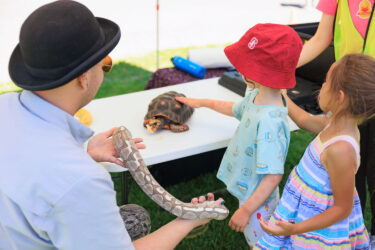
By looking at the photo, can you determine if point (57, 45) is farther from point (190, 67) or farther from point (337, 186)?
point (190, 67)

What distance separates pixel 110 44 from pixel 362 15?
1843 millimetres

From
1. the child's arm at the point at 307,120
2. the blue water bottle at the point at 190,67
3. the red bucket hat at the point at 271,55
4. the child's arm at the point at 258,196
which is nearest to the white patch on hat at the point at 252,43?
the red bucket hat at the point at 271,55

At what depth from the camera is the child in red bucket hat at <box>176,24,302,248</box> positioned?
2.04 metres

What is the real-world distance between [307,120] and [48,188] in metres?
1.78

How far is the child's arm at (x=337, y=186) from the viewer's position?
1748mm

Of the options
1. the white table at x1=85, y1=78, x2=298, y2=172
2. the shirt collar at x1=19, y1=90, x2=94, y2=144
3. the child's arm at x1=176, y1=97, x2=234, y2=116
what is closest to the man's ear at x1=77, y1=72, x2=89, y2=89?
the shirt collar at x1=19, y1=90, x2=94, y2=144

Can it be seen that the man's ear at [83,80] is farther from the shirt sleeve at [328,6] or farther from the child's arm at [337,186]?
the shirt sleeve at [328,6]

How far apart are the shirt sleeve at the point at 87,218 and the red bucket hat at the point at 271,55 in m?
1.16

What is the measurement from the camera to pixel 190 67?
167 inches

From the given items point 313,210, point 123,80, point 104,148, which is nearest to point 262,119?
point 313,210

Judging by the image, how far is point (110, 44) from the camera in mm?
1480

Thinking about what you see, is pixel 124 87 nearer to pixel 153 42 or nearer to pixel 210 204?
pixel 153 42

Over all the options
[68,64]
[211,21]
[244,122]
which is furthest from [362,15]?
[211,21]

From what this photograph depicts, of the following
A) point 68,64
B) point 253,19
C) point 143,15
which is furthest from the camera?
point 253,19
